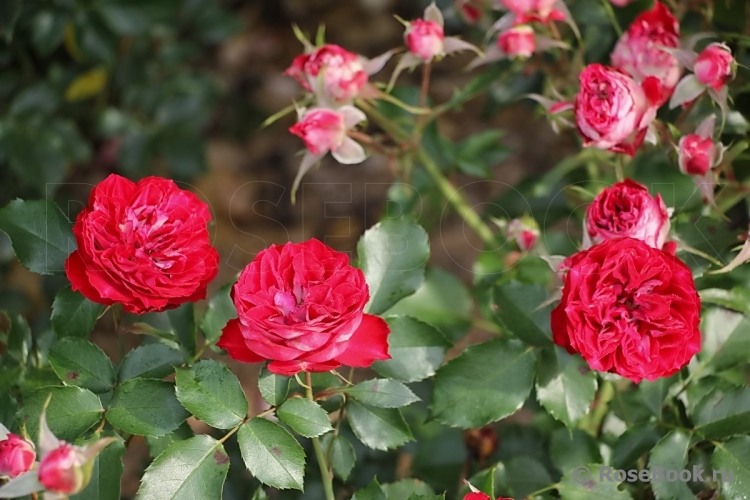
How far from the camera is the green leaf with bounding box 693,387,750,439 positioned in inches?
28.7

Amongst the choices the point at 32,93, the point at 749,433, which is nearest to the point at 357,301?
the point at 749,433

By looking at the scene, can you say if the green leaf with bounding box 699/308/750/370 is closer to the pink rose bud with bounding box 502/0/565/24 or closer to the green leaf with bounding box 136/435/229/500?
the pink rose bud with bounding box 502/0/565/24

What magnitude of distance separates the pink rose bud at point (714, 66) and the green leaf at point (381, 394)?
1.49 ft

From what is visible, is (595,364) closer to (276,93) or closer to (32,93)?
(32,93)

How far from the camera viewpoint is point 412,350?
30.5 inches

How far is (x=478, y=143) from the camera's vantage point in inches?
47.9

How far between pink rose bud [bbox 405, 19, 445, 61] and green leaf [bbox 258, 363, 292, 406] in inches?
17.0

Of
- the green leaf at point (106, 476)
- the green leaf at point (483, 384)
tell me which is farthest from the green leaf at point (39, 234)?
the green leaf at point (483, 384)

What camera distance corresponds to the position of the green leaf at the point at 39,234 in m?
0.75

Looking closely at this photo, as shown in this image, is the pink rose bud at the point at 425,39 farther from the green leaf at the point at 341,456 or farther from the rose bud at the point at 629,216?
the green leaf at the point at 341,456

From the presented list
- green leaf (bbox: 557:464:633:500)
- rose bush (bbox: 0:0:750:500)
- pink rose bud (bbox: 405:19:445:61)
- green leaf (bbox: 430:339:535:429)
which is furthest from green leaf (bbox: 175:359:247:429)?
pink rose bud (bbox: 405:19:445:61)

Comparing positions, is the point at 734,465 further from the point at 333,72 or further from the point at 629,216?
the point at 333,72

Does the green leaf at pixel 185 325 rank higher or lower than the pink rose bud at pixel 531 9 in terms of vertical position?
lower

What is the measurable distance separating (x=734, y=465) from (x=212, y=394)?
1.66 feet
